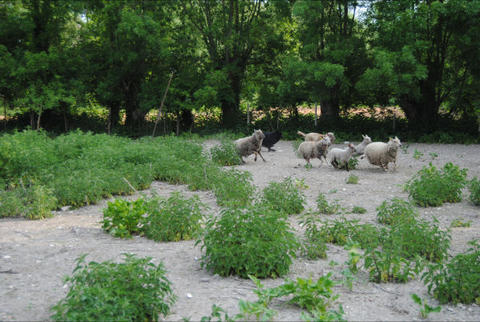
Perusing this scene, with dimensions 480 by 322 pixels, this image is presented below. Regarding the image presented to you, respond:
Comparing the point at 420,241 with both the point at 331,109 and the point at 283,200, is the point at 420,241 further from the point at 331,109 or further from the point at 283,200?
the point at 331,109

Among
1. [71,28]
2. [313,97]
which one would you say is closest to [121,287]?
[313,97]

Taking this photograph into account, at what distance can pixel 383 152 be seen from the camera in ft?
38.0

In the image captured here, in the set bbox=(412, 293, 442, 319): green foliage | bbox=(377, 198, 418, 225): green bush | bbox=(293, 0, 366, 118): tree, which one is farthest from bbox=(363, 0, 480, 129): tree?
bbox=(412, 293, 442, 319): green foliage

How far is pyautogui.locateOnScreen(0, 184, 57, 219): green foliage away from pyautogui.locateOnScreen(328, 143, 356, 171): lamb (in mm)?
6961

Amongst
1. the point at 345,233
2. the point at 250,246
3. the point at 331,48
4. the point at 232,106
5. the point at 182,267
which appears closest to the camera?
the point at 250,246

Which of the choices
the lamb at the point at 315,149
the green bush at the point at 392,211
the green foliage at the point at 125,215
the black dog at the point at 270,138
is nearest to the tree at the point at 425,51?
Result: the black dog at the point at 270,138

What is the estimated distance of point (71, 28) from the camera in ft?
81.4

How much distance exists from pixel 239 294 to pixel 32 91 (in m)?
20.6

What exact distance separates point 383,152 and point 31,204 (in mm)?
8128

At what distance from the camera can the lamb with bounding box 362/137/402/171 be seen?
1148 cm

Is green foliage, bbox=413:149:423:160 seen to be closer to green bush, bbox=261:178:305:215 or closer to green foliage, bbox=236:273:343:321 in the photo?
green bush, bbox=261:178:305:215

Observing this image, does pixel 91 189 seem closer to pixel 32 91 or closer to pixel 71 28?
pixel 32 91

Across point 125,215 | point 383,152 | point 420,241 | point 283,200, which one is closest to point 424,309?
point 420,241

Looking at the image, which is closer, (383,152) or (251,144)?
(383,152)
